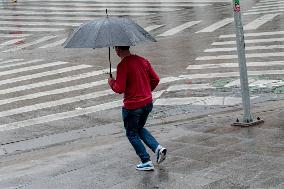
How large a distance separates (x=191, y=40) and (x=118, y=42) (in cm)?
1575

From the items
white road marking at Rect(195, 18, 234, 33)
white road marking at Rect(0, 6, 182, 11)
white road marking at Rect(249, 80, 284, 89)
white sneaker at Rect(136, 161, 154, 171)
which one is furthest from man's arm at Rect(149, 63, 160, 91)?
white road marking at Rect(0, 6, 182, 11)

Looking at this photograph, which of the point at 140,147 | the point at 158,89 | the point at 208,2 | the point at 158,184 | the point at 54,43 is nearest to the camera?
the point at 158,184

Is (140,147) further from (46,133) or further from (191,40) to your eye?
(191,40)

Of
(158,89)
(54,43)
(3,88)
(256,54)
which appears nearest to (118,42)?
(158,89)

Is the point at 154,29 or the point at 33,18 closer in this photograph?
the point at 154,29

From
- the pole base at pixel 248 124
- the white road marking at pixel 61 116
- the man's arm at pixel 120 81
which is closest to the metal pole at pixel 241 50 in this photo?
the pole base at pixel 248 124

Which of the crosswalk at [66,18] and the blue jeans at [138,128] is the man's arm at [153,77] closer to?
the blue jeans at [138,128]

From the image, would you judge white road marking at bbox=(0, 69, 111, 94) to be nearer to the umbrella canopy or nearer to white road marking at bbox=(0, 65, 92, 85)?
white road marking at bbox=(0, 65, 92, 85)

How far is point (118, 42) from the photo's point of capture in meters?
7.20

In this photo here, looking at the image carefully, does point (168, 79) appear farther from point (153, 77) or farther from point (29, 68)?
point (153, 77)

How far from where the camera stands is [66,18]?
34.1m

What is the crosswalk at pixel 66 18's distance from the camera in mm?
25969

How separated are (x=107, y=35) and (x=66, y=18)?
27.3 meters

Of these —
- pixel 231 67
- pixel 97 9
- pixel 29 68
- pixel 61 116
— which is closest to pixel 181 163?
pixel 61 116
